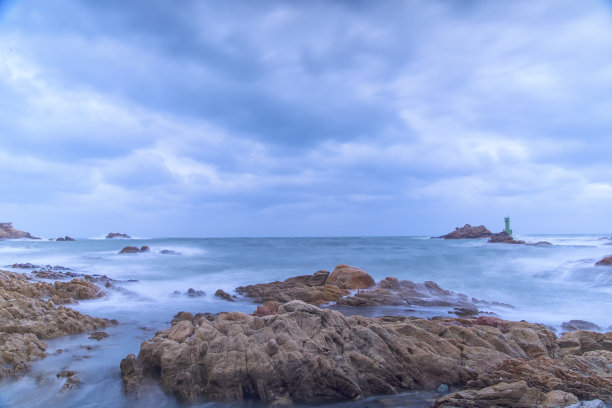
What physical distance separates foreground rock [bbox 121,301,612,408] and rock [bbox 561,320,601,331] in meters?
4.20

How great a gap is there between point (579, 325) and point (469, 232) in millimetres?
89473

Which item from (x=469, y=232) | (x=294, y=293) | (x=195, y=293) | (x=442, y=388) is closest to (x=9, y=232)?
(x=195, y=293)

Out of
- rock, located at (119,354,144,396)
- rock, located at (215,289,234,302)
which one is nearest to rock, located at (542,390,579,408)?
rock, located at (119,354,144,396)

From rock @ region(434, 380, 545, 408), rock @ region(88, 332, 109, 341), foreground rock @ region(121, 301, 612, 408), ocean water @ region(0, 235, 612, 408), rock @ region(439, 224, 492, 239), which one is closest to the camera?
rock @ region(434, 380, 545, 408)

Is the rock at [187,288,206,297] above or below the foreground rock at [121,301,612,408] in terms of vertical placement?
below

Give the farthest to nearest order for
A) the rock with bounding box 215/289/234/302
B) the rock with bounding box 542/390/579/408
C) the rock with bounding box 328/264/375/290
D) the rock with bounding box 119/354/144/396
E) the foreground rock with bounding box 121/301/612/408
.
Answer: the rock with bounding box 328/264/375/290 < the rock with bounding box 215/289/234/302 < the rock with bounding box 119/354/144/396 < the foreground rock with bounding box 121/301/612/408 < the rock with bounding box 542/390/579/408

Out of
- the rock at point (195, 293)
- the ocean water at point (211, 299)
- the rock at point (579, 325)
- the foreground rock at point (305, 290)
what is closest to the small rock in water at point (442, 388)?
the ocean water at point (211, 299)

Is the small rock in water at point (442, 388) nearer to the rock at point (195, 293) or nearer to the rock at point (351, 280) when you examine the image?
the rock at point (351, 280)

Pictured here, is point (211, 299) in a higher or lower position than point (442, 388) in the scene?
lower

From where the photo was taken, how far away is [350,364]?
780 centimetres

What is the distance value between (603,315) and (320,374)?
44.9 ft

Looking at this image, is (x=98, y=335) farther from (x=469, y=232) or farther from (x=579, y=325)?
(x=469, y=232)

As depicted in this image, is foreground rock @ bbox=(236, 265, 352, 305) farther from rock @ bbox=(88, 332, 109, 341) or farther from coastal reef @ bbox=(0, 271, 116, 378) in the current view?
coastal reef @ bbox=(0, 271, 116, 378)

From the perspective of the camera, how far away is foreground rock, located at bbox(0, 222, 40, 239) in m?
96.7
